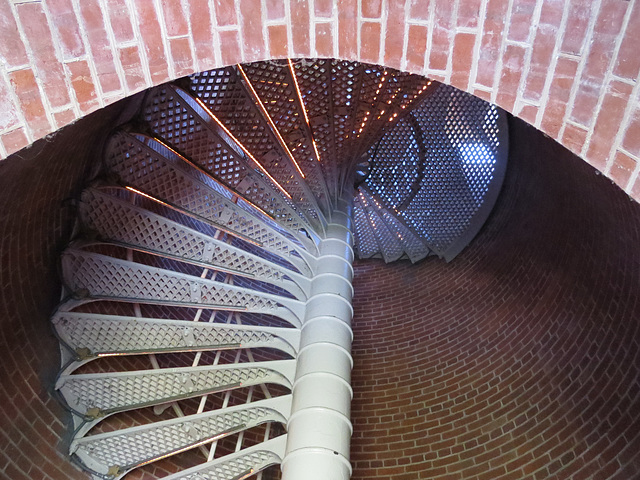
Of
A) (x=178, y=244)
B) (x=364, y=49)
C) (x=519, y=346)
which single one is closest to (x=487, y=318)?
(x=519, y=346)

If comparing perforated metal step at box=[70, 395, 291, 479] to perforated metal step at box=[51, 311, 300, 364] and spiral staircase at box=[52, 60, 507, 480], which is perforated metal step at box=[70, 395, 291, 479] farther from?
perforated metal step at box=[51, 311, 300, 364]

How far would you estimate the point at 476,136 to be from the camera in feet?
21.3

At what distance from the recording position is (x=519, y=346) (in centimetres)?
509

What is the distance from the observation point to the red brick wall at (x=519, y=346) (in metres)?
4.07

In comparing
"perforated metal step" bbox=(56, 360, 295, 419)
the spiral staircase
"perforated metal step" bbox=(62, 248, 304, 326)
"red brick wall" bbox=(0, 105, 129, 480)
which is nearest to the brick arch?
"red brick wall" bbox=(0, 105, 129, 480)

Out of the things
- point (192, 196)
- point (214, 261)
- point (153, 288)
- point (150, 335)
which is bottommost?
point (150, 335)

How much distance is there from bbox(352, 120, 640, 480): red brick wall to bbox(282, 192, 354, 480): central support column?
69.5 inches

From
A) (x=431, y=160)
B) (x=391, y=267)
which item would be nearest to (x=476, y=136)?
(x=431, y=160)

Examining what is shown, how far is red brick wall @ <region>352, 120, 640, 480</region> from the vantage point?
13.4 ft

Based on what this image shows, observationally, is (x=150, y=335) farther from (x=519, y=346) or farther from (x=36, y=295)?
(x=519, y=346)

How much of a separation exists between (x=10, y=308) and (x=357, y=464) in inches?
130

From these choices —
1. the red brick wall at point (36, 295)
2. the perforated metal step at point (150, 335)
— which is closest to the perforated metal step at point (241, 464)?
the perforated metal step at point (150, 335)

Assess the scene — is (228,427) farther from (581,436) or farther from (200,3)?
(200,3)

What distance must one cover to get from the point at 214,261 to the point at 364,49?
3.26 metres
